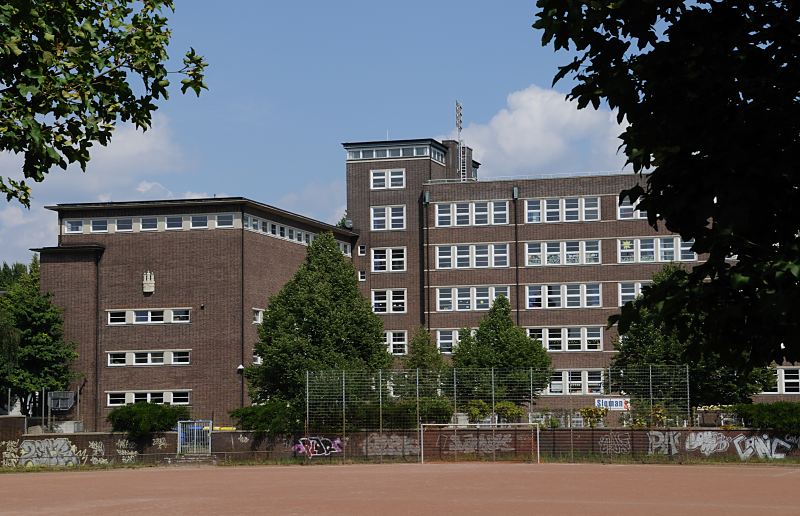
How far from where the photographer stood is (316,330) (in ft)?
215

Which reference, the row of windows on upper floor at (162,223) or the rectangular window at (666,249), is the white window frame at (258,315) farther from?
the rectangular window at (666,249)

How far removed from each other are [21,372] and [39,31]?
61470mm

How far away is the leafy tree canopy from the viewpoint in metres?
71.5

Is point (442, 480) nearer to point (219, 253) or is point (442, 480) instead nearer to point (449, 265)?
point (219, 253)

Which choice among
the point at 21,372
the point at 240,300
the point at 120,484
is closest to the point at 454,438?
the point at 120,484

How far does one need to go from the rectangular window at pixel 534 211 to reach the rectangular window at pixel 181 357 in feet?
83.8

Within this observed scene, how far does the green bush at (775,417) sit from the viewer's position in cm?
5066

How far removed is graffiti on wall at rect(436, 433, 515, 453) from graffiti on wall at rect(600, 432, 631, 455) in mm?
3933

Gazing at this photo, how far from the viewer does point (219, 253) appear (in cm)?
7250

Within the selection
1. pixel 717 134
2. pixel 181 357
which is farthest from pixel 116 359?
pixel 717 134

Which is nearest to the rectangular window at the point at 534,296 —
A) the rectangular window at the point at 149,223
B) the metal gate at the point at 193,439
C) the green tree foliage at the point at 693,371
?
the green tree foliage at the point at 693,371

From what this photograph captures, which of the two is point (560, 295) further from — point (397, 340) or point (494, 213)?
point (397, 340)

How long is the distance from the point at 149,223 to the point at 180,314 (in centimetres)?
586

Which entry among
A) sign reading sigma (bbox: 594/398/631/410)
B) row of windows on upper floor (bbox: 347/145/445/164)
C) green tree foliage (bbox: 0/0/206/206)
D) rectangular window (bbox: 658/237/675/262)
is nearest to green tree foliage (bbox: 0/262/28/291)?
row of windows on upper floor (bbox: 347/145/445/164)
